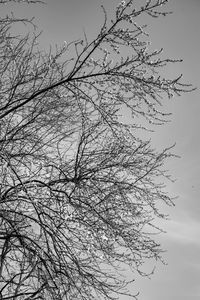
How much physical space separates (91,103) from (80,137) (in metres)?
0.73

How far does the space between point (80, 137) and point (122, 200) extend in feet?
3.79

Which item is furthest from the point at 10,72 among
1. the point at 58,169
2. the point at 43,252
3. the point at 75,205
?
the point at 43,252

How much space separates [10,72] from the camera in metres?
6.31

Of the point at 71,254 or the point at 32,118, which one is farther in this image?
the point at 32,118

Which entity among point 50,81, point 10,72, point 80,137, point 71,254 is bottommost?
point 71,254

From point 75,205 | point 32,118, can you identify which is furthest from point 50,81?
point 75,205

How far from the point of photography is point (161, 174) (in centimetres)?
648

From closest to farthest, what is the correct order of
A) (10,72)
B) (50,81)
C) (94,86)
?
1. (94,86)
2. (50,81)
3. (10,72)

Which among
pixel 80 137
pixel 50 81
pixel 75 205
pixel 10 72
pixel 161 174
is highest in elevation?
pixel 10 72

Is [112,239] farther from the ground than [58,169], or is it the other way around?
[58,169]

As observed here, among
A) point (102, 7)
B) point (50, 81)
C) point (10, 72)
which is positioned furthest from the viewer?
point (10, 72)

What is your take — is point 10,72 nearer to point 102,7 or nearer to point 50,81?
→ point 50,81

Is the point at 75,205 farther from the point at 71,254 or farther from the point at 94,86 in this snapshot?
the point at 94,86

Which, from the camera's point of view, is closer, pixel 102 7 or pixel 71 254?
pixel 102 7
